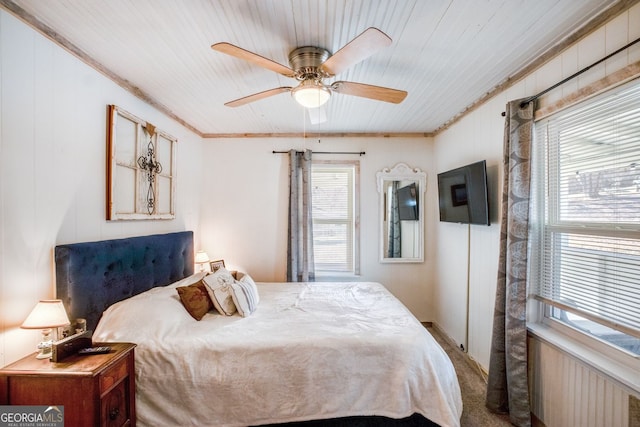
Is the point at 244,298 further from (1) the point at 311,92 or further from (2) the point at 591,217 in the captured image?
(2) the point at 591,217

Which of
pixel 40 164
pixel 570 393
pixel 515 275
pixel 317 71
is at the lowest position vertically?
pixel 570 393

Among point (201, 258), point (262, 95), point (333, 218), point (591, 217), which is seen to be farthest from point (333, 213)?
point (591, 217)

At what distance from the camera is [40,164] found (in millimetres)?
1688

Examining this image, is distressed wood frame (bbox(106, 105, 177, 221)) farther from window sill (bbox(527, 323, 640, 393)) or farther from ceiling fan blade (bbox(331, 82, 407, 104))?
window sill (bbox(527, 323, 640, 393))

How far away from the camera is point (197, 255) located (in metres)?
3.56

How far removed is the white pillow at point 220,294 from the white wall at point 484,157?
2.30 meters

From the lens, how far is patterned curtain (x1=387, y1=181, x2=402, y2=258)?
398 cm

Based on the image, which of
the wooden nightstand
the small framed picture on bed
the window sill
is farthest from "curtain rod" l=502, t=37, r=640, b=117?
the small framed picture on bed

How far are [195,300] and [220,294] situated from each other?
0.62ft

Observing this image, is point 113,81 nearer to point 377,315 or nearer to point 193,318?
point 193,318

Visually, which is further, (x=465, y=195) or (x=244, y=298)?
(x=465, y=195)

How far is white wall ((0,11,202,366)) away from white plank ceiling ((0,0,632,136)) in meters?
0.19

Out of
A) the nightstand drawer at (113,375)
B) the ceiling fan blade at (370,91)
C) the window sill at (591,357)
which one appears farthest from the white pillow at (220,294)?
the window sill at (591,357)

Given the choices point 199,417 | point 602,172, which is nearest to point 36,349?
point 199,417
